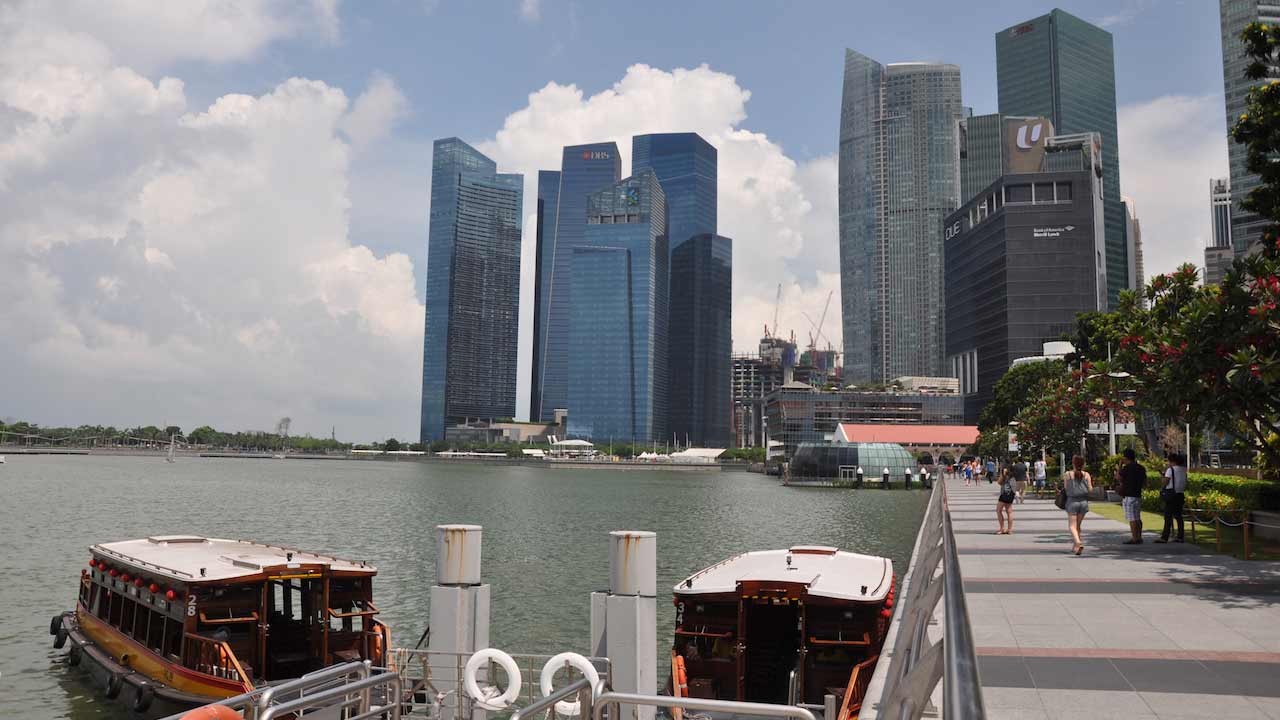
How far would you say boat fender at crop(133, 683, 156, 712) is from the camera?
1748 centimetres

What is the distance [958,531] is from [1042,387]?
57.9m

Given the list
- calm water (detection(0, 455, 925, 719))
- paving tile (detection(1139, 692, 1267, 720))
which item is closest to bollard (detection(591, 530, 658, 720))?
paving tile (detection(1139, 692, 1267, 720))

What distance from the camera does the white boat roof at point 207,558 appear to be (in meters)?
17.4

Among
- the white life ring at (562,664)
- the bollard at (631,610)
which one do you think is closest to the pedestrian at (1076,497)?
the bollard at (631,610)

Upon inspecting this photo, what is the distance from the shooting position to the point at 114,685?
18.8 metres

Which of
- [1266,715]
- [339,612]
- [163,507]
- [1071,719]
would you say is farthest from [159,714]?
[163,507]

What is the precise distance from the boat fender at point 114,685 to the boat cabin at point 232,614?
40cm

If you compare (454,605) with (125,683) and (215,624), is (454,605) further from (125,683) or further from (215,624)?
(125,683)

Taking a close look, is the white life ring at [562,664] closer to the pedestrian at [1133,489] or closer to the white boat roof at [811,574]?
the white boat roof at [811,574]

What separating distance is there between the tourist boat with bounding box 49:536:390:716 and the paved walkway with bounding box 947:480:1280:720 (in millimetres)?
12822

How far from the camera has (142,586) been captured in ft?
62.0

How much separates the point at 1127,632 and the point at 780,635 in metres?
5.54

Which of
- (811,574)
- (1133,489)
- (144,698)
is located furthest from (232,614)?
(1133,489)

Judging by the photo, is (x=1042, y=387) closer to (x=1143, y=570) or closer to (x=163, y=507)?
(x=1143, y=570)
